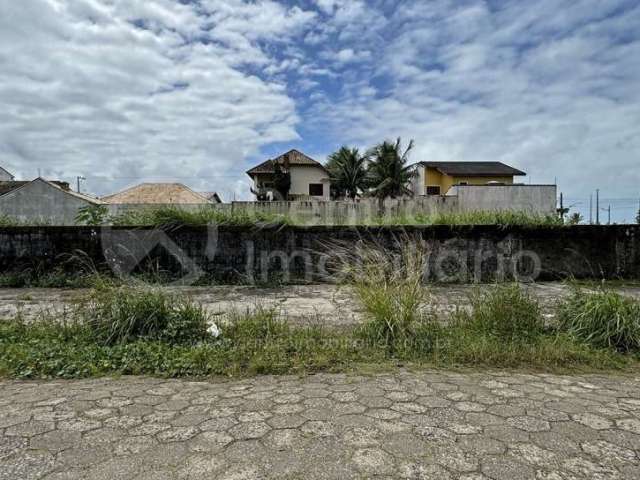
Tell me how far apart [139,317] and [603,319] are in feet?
14.6

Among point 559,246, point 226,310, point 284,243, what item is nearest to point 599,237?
point 559,246

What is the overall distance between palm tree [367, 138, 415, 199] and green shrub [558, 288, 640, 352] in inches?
1025

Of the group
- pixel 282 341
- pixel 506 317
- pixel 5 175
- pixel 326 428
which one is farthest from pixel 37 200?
pixel 326 428

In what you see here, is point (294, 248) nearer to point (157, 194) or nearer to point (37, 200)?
point (37, 200)

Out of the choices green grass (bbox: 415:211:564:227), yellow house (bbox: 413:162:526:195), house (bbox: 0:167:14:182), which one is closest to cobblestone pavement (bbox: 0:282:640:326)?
green grass (bbox: 415:211:564:227)

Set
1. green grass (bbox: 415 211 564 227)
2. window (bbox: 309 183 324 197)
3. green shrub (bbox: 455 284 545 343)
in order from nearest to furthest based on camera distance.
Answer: green shrub (bbox: 455 284 545 343)
green grass (bbox: 415 211 564 227)
window (bbox: 309 183 324 197)

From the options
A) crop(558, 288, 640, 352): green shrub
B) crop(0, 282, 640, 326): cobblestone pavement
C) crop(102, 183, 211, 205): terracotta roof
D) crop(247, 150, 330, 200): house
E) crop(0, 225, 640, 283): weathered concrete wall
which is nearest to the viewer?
crop(558, 288, 640, 352): green shrub

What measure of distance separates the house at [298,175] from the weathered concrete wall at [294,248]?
24.7 m

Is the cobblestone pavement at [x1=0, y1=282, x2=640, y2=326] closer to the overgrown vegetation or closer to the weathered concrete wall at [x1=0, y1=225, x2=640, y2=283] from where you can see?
the overgrown vegetation

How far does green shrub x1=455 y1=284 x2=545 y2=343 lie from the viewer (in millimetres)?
3936

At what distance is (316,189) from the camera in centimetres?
3375

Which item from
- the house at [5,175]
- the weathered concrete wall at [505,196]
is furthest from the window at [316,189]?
the house at [5,175]

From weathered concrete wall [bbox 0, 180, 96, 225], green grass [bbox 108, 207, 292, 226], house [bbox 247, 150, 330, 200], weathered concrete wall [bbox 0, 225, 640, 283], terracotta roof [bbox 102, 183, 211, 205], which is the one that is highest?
house [bbox 247, 150, 330, 200]

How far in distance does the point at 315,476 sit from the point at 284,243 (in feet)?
20.7
